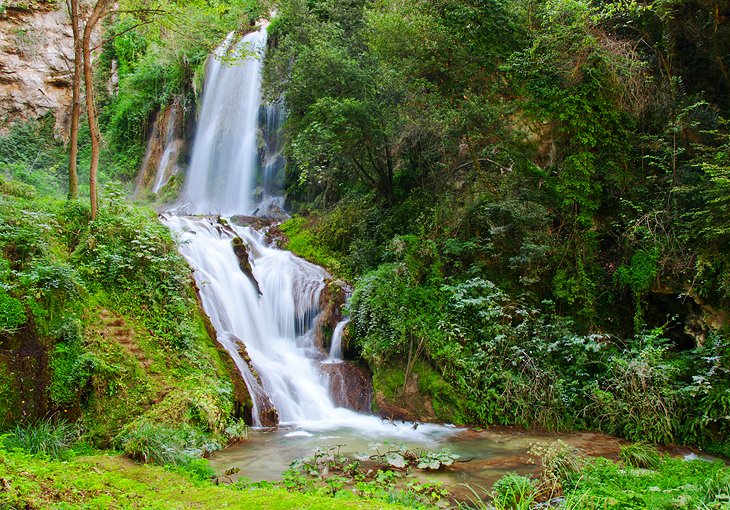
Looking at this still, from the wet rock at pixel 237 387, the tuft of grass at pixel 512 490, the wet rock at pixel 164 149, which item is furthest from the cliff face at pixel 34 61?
the tuft of grass at pixel 512 490

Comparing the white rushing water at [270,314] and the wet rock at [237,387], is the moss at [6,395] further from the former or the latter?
the white rushing water at [270,314]

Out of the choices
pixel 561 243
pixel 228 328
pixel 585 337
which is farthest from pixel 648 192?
pixel 228 328

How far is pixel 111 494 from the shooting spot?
3070 millimetres

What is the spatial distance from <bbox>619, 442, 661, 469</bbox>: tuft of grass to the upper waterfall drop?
15.4 metres

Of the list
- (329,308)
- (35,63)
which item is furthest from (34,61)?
(329,308)

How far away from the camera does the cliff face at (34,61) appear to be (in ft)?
67.3

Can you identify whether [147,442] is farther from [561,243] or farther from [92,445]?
[561,243]

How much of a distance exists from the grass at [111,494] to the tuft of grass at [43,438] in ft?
4.75

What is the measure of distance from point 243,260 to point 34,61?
57.5 feet

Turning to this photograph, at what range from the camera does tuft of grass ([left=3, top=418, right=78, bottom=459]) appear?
506 cm

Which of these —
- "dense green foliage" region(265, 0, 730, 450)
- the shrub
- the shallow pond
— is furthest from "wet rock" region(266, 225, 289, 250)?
the shrub

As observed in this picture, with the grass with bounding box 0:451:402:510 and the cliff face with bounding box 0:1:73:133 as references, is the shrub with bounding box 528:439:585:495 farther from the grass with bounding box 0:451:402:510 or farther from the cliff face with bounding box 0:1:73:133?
the cliff face with bounding box 0:1:73:133

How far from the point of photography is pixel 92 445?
5.66 m

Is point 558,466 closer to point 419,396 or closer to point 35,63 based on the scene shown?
point 419,396
